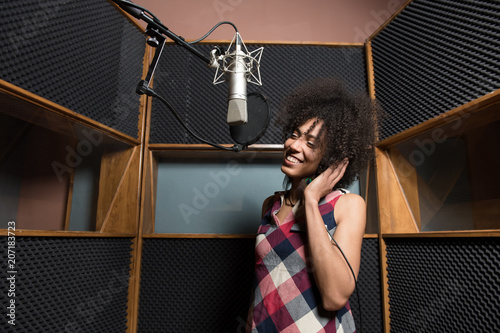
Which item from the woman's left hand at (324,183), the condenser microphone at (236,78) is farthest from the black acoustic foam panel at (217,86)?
the condenser microphone at (236,78)

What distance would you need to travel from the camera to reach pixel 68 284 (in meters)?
1.50

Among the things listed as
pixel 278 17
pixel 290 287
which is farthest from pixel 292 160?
pixel 278 17

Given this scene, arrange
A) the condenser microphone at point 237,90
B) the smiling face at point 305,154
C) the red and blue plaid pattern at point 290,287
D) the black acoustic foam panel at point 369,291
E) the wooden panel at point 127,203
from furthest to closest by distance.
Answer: the wooden panel at point 127,203, the black acoustic foam panel at point 369,291, the smiling face at point 305,154, the red and blue plaid pattern at point 290,287, the condenser microphone at point 237,90

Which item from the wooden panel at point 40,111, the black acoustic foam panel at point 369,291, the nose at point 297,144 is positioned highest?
the wooden panel at point 40,111

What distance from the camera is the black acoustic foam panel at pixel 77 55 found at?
1310 millimetres

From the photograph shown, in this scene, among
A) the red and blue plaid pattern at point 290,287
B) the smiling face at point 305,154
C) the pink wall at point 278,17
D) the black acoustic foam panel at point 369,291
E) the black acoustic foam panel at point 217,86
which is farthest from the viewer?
the pink wall at point 278,17

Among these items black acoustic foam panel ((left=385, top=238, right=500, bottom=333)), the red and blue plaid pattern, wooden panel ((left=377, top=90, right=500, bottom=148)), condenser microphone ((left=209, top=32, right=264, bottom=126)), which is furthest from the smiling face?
black acoustic foam panel ((left=385, top=238, right=500, bottom=333))

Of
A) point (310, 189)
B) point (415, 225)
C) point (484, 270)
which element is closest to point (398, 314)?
point (415, 225)

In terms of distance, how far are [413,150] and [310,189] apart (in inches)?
36.8

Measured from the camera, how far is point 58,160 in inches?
86.1

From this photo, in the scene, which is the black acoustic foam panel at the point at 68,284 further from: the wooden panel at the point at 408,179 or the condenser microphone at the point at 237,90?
the wooden panel at the point at 408,179

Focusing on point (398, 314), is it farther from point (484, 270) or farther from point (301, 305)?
point (301, 305)

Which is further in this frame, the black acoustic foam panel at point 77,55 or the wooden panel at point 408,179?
the wooden panel at point 408,179

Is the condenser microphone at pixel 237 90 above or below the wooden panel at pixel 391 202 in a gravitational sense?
above
